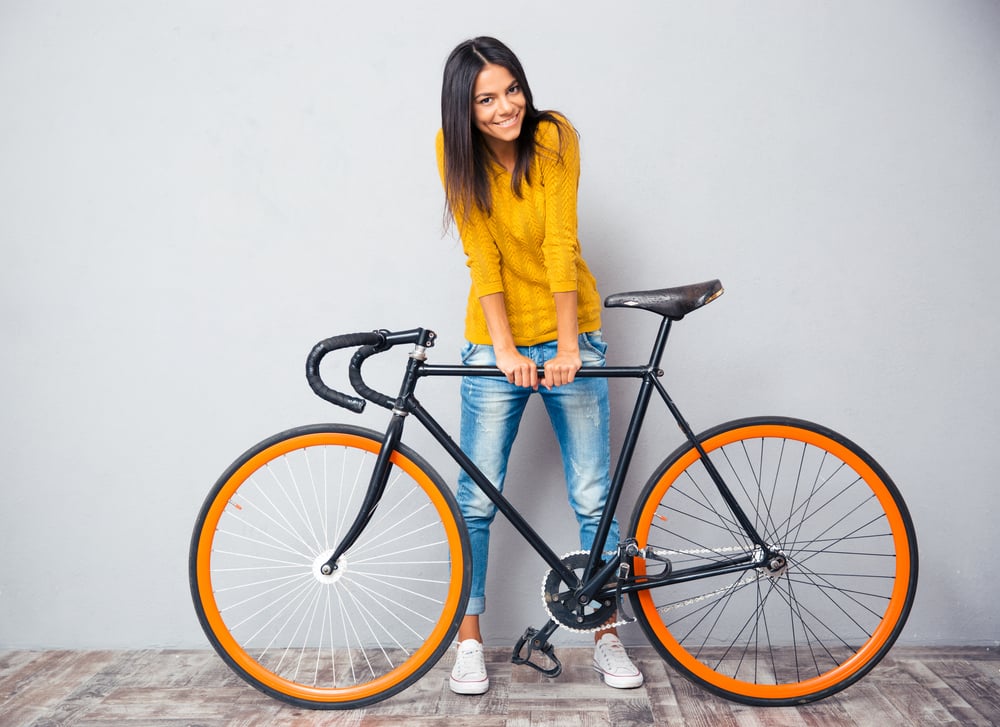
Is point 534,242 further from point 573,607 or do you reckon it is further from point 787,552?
point 787,552

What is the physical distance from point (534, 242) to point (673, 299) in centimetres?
33

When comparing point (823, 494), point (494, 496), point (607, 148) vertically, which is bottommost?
point (823, 494)

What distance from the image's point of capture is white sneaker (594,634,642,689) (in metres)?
2.03

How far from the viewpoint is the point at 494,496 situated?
1.95m

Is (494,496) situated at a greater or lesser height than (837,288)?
lesser

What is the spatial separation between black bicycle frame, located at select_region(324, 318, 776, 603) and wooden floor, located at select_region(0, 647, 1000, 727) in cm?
29

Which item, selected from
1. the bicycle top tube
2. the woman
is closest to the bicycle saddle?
the bicycle top tube

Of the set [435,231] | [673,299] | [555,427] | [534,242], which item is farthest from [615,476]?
[435,231]

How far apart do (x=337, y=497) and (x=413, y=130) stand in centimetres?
101

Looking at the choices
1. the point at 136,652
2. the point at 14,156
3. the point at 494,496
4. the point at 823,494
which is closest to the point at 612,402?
the point at 494,496

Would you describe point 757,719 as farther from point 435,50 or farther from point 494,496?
point 435,50

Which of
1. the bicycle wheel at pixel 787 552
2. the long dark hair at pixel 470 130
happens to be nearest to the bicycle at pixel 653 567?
the bicycle wheel at pixel 787 552

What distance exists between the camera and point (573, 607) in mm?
1944

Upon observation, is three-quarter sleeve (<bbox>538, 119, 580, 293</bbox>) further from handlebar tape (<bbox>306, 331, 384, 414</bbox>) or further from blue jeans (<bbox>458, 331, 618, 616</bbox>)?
handlebar tape (<bbox>306, 331, 384, 414</bbox>)
